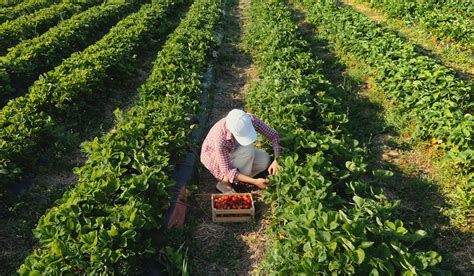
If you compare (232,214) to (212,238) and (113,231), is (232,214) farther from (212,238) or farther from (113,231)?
(113,231)

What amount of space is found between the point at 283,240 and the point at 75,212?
2267 mm

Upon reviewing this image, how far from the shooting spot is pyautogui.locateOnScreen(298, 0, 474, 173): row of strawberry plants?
5.82m

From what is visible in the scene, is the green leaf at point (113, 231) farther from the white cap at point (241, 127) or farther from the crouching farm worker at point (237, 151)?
the white cap at point (241, 127)

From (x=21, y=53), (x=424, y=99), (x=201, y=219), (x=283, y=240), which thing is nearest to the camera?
(x=283, y=240)

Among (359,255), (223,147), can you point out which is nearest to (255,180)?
(223,147)

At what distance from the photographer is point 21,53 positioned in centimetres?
927

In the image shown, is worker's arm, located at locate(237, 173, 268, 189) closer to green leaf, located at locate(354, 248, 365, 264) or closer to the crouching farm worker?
the crouching farm worker

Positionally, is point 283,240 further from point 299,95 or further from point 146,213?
point 299,95

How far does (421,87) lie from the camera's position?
7.26m

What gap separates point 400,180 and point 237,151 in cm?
263

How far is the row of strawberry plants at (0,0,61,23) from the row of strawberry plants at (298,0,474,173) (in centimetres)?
1251

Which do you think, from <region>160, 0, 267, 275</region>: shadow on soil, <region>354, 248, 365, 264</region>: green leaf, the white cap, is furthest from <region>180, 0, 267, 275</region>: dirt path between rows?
<region>354, 248, 365, 264</region>: green leaf

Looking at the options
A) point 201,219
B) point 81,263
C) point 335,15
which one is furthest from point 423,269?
point 335,15

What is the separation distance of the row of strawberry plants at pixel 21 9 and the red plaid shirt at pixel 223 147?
519 inches
